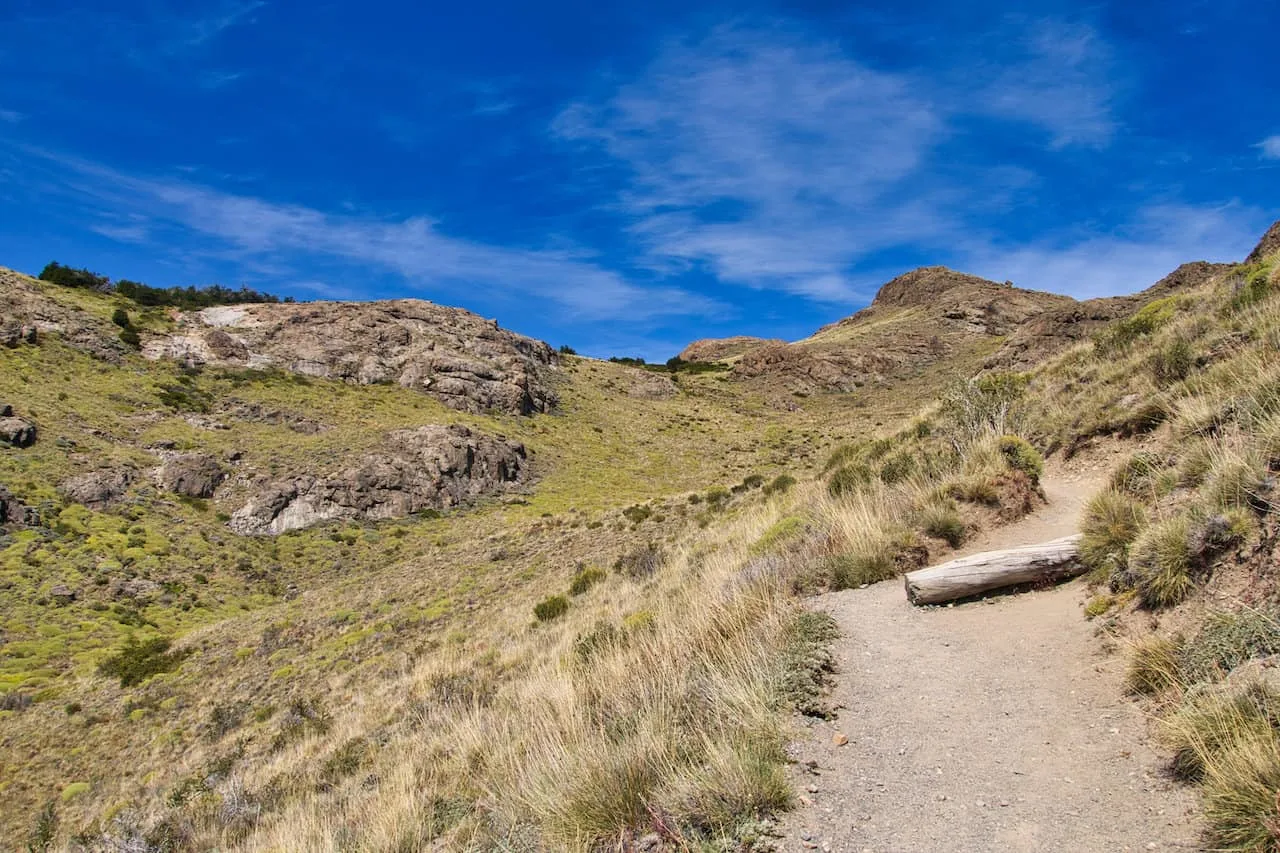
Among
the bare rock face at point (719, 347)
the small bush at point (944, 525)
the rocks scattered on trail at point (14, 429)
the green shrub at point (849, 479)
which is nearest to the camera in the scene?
the small bush at point (944, 525)

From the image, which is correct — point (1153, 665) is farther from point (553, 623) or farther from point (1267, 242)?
point (1267, 242)

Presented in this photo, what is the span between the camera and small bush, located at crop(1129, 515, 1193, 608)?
14.3 ft

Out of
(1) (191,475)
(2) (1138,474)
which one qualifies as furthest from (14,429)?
(2) (1138,474)

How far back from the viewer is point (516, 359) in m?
59.2

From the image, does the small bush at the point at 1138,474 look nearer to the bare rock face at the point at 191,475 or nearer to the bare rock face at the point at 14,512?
the bare rock face at the point at 14,512

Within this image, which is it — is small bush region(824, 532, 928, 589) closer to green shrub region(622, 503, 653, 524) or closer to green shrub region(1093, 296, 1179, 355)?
green shrub region(1093, 296, 1179, 355)

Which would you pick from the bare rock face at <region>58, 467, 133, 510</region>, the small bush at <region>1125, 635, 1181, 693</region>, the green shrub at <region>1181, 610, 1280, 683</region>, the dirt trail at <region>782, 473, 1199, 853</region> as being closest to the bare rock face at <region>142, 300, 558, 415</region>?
the bare rock face at <region>58, 467, 133, 510</region>

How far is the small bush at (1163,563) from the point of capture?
4355 mm

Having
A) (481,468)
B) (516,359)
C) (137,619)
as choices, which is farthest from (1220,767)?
(516,359)

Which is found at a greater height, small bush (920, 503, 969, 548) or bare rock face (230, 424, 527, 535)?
bare rock face (230, 424, 527, 535)

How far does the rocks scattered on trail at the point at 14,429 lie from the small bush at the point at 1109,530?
41.3 meters

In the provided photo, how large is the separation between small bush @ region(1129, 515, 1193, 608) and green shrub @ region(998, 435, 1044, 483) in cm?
439

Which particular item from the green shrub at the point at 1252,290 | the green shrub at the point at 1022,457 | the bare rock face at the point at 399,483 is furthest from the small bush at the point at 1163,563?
the bare rock face at the point at 399,483

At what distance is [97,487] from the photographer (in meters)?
28.7
